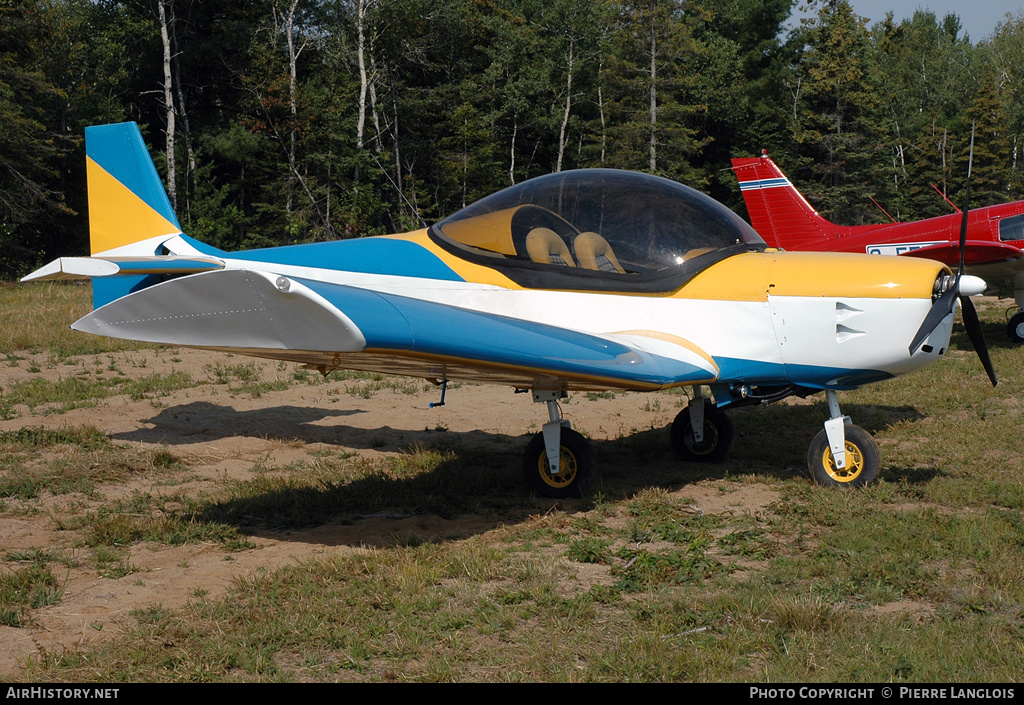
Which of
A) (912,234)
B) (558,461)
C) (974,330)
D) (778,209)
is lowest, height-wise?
(558,461)

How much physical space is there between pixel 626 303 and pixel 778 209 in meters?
11.2

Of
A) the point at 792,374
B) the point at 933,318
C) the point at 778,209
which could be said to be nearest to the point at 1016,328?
the point at 778,209

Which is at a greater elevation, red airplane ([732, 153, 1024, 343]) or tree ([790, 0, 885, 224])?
tree ([790, 0, 885, 224])

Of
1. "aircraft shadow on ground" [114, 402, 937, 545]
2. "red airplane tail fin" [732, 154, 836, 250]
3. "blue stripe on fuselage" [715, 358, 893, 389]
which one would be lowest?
"aircraft shadow on ground" [114, 402, 937, 545]

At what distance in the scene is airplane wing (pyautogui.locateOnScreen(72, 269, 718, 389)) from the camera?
362 centimetres

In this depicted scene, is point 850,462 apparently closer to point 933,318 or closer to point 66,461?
point 933,318

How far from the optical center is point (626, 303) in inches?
215

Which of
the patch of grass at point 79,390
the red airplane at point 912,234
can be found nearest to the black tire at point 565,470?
the patch of grass at point 79,390

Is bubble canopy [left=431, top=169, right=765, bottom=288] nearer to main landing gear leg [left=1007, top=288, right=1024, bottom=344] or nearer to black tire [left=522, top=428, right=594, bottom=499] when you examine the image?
black tire [left=522, top=428, right=594, bottom=499]

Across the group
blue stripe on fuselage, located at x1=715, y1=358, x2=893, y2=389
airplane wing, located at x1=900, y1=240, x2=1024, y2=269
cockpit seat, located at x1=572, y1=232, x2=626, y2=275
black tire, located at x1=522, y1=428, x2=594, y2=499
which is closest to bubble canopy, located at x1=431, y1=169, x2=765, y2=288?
cockpit seat, located at x1=572, y1=232, x2=626, y2=275

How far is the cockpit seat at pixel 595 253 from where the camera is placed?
5.52 meters

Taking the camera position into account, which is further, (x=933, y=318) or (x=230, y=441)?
(x=230, y=441)

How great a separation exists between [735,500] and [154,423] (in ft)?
18.3

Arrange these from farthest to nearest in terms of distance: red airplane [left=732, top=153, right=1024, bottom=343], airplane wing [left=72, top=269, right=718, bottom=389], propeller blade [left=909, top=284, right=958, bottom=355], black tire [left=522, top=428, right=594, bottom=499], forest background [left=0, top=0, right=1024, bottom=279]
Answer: forest background [left=0, top=0, right=1024, bottom=279], red airplane [left=732, top=153, right=1024, bottom=343], black tire [left=522, top=428, right=594, bottom=499], propeller blade [left=909, top=284, right=958, bottom=355], airplane wing [left=72, top=269, right=718, bottom=389]
